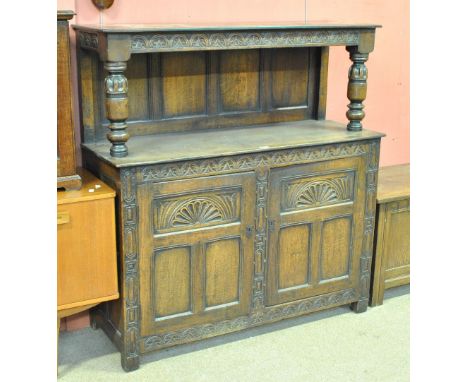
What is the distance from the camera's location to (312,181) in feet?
10.7

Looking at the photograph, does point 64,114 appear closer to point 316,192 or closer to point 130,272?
point 130,272

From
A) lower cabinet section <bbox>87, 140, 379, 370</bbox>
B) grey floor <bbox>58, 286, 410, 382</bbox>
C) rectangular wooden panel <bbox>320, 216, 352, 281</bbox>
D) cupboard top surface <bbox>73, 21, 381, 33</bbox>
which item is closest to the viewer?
cupboard top surface <bbox>73, 21, 381, 33</bbox>

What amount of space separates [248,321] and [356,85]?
4.34ft

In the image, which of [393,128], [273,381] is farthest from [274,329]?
[393,128]

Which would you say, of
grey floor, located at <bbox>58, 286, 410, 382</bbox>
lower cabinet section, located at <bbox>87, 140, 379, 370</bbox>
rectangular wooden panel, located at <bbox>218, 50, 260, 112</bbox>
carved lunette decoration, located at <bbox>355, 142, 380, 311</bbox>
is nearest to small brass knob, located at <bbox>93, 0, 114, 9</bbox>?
rectangular wooden panel, located at <bbox>218, 50, 260, 112</bbox>

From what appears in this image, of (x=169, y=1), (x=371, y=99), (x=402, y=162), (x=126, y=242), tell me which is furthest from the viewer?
(x=402, y=162)

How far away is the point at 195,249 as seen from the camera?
119 inches

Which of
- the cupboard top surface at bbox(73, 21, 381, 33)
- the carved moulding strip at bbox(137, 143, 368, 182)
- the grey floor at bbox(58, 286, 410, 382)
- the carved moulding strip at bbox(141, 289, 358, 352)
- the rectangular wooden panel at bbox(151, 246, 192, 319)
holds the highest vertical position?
the cupboard top surface at bbox(73, 21, 381, 33)

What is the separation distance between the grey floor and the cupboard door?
0.63ft

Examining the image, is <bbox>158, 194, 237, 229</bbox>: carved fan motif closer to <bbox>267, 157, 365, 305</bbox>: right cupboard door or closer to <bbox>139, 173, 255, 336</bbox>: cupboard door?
<bbox>139, 173, 255, 336</bbox>: cupboard door

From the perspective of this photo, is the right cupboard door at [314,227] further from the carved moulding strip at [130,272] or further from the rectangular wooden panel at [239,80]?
the carved moulding strip at [130,272]

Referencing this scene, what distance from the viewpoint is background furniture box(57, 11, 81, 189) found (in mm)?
2734

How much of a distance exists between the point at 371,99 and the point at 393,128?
284 mm

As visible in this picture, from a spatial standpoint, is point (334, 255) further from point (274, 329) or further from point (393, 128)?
point (393, 128)
